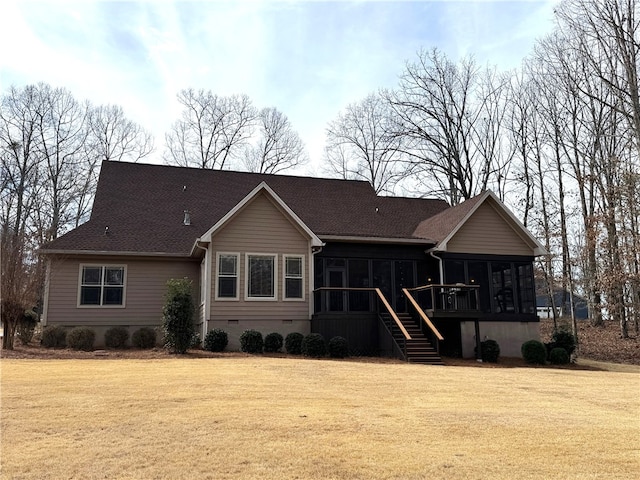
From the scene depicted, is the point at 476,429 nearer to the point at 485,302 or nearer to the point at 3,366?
the point at 3,366

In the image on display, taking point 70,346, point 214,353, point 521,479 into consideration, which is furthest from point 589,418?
point 70,346

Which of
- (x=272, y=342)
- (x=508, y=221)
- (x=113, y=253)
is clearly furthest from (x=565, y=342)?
(x=113, y=253)

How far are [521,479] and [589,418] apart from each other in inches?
146

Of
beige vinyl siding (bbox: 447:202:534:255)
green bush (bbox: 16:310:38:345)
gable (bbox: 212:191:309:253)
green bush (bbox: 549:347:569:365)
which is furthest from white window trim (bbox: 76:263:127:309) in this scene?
green bush (bbox: 549:347:569:365)

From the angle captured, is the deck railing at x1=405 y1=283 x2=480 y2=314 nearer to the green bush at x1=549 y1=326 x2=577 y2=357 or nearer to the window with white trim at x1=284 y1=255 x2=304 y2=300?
the green bush at x1=549 y1=326 x2=577 y2=357

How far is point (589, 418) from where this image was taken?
8.41 m

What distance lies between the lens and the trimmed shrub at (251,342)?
55.5 ft

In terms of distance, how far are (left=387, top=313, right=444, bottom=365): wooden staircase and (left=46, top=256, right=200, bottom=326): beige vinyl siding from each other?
26.6 feet

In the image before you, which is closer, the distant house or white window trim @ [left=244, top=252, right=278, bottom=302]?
white window trim @ [left=244, top=252, right=278, bottom=302]

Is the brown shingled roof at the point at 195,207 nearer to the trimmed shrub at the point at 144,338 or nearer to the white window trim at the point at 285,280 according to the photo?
the white window trim at the point at 285,280

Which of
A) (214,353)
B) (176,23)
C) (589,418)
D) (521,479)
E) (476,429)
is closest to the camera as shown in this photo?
(521,479)

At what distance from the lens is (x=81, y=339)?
17234 mm

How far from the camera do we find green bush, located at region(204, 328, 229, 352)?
17.0 meters

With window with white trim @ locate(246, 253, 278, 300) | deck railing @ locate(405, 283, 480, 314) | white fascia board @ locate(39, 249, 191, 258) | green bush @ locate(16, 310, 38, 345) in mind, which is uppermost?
white fascia board @ locate(39, 249, 191, 258)
